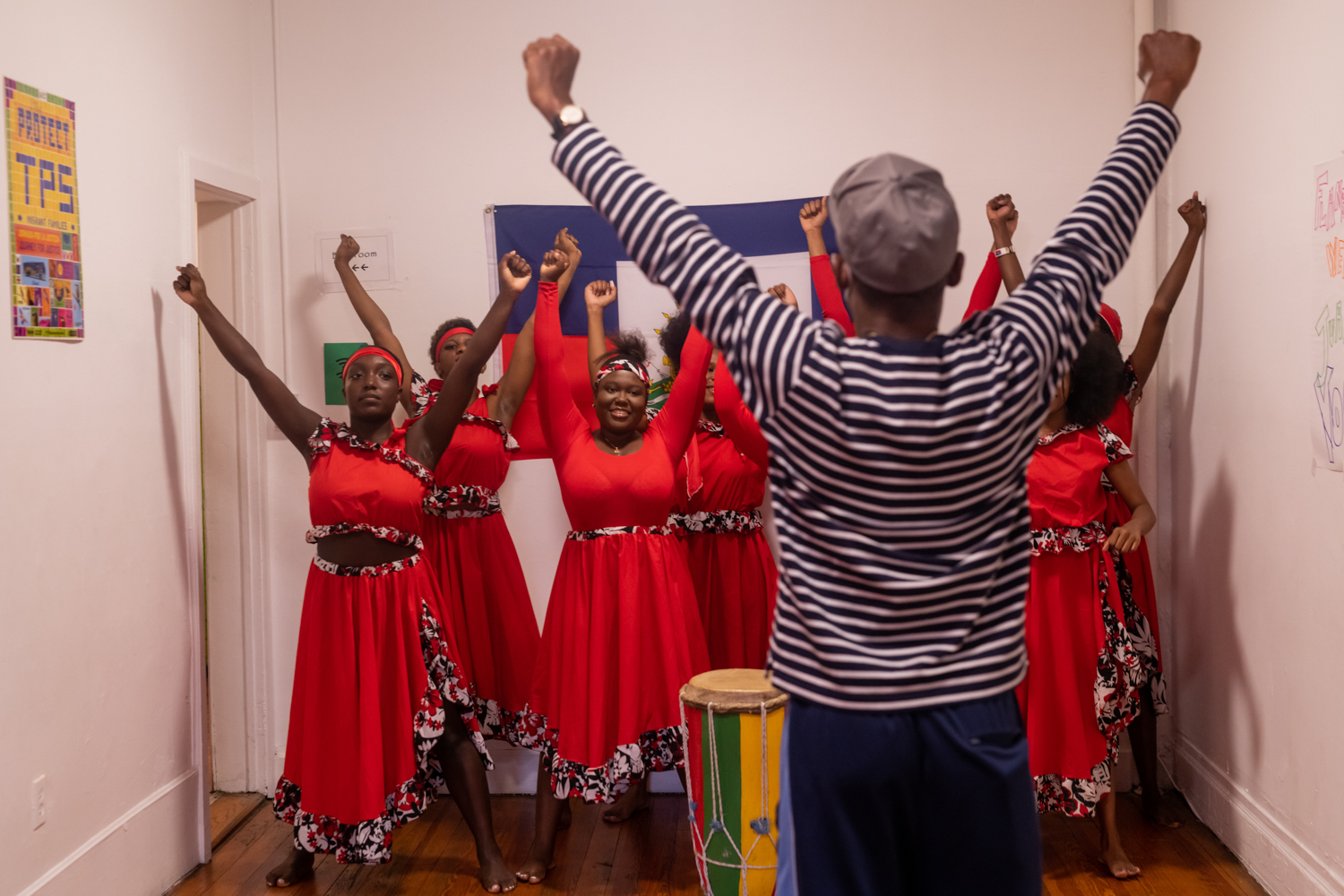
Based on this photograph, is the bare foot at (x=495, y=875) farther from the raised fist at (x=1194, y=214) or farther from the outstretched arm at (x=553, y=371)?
the raised fist at (x=1194, y=214)

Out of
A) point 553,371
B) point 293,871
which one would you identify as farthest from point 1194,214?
point 293,871

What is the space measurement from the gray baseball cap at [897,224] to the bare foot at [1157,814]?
9.45ft

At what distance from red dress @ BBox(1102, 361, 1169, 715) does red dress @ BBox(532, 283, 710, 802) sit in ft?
4.44

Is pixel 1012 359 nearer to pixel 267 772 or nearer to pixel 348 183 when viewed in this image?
pixel 348 183

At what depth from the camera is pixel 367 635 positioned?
9.86 feet

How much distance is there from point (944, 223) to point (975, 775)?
0.65 metres

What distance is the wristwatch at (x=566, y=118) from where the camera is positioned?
1.33m

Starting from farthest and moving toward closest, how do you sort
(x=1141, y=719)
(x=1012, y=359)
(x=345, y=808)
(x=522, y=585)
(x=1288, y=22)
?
1. (x=522, y=585)
2. (x=1141, y=719)
3. (x=345, y=808)
4. (x=1288, y=22)
5. (x=1012, y=359)

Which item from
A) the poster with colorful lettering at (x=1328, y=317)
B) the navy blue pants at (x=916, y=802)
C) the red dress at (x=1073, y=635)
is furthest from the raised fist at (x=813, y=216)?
the navy blue pants at (x=916, y=802)

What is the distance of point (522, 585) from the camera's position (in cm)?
362

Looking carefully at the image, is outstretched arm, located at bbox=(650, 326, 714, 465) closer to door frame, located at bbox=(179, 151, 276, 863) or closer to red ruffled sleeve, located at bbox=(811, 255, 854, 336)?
red ruffled sleeve, located at bbox=(811, 255, 854, 336)

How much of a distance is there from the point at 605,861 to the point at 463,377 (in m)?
1.60

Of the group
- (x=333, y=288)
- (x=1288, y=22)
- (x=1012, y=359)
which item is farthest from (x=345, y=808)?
(x=1288, y=22)

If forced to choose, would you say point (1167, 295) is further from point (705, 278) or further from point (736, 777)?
point (705, 278)
